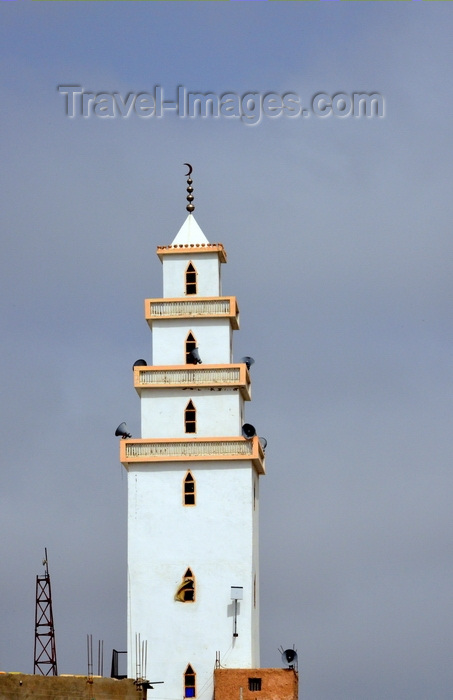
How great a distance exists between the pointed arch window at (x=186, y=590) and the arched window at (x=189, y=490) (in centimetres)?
284

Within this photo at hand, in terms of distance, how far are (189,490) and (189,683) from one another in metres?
7.25

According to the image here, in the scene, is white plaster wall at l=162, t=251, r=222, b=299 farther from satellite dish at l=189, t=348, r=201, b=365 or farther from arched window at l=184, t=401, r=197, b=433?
arched window at l=184, t=401, r=197, b=433

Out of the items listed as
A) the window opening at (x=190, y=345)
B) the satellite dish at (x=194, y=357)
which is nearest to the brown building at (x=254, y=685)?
the satellite dish at (x=194, y=357)

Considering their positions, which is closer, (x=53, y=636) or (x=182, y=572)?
(x=182, y=572)

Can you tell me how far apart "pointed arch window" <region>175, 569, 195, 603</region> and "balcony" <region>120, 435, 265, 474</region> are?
180 inches

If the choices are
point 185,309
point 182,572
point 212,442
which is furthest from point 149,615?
point 185,309

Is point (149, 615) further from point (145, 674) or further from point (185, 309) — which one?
point (185, 309)

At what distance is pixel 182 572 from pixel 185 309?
34.5ft

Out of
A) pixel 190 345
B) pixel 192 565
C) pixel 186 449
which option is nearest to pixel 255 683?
pixel 192 565

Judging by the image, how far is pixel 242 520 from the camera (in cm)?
8106

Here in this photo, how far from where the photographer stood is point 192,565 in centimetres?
8056

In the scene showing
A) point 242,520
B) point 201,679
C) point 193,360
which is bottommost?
point 201,679

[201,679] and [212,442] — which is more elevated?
[212,442]

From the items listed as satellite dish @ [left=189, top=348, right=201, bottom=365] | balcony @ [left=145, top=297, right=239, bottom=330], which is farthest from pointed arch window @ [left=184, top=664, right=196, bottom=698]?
balcony @ [left=145, top=297, right=239, bottom=330]
